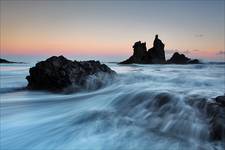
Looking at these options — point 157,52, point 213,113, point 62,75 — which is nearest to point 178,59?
point 157,52

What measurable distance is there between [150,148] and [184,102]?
2.47 meters

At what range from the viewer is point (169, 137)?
19.9ft

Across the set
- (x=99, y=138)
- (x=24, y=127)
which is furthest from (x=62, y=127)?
A: (x=99, y=138)

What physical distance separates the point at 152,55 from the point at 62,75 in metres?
76.6

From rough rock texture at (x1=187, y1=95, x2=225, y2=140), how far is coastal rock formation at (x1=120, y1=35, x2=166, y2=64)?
3055 inches

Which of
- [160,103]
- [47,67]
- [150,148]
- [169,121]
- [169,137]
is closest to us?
[150,148]

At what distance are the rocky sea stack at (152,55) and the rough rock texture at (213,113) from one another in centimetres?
7712

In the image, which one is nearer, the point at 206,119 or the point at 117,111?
the point at 206,119

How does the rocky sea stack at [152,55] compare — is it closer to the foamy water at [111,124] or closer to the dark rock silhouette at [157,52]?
the dark rock silhouette at [157,52]

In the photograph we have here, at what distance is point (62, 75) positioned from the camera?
12.5m

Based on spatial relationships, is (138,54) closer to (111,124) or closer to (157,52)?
(157,52)

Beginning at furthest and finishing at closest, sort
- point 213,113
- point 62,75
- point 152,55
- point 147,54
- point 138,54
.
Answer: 1. point 138,54
2. point 147,54
3. point 152,55
4. point 62,75
5. point 213,113

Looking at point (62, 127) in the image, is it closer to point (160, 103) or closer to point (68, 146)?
point (68, 146)

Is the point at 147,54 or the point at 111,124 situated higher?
the point at 147,54
